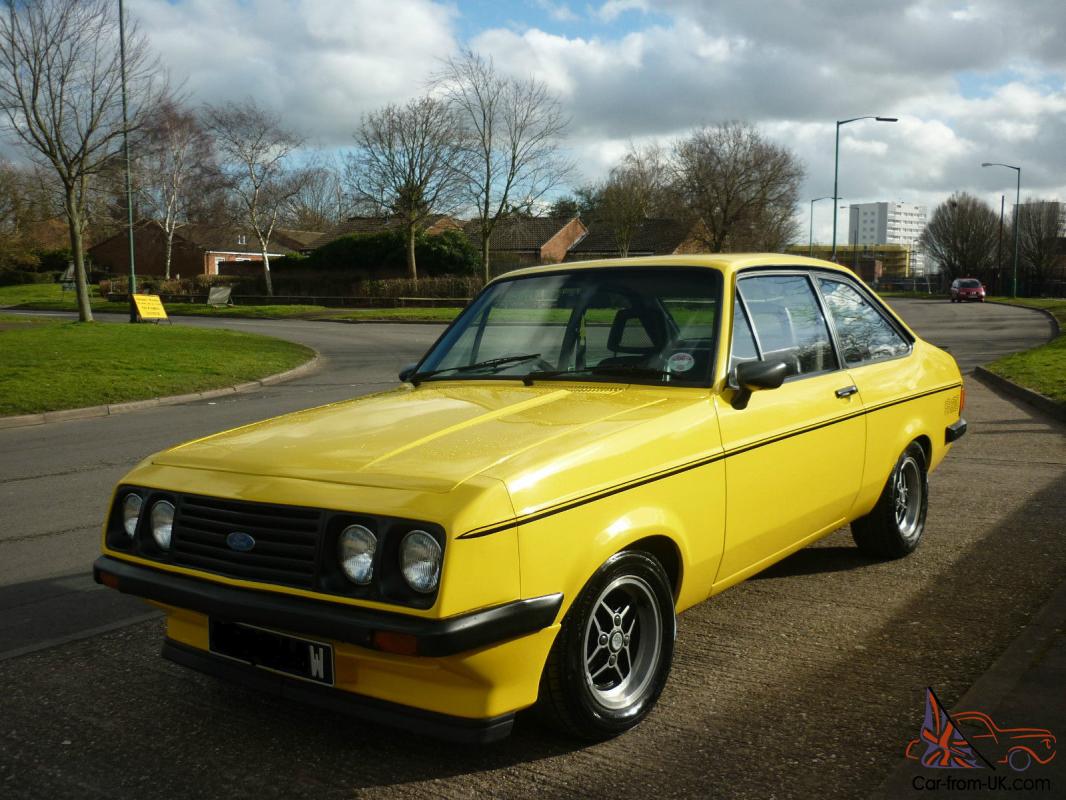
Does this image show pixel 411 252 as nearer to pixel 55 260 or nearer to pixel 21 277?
pixel 21 277

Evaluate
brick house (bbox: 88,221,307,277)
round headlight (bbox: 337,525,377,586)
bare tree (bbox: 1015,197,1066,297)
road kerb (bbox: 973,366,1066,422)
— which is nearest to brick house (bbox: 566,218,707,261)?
brick house (bbox: 88,221,307,277)

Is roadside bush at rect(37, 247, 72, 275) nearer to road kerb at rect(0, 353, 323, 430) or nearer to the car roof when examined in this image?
road kerb at rect(0, 353, 323, 430)

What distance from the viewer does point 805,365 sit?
462 centimetres

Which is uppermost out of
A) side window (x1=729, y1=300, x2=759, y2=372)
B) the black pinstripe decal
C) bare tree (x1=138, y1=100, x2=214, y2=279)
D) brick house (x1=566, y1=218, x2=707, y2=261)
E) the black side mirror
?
bare tree (x1=138, y1=100, x2=214, y2=279)

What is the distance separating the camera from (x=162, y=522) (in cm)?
332

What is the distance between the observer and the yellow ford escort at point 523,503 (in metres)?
2.82

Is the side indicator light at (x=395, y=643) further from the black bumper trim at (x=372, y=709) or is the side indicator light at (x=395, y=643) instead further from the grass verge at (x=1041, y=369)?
the grass verge at (x=1041, y=369)

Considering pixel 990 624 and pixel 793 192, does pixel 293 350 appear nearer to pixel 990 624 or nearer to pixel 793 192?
pixel 990 624

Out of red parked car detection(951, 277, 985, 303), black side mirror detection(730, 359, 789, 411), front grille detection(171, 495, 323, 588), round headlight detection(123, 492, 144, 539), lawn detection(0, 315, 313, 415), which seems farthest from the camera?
red parked car detection(951, 277, 985, 303)

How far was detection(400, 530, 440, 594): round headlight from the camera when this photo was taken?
276 centimetres

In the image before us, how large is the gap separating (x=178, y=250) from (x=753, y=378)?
73615 mm

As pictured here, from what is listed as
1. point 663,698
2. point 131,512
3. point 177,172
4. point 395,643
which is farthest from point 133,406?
point 177,172

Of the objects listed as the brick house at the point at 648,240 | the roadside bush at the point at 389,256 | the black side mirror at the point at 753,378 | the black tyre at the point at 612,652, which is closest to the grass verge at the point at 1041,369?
the black side mirror at the point at 753,378

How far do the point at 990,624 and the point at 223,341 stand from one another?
21.2 meters
